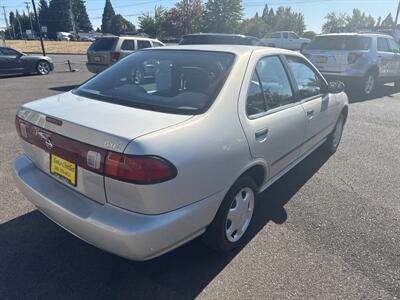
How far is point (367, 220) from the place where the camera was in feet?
10.6

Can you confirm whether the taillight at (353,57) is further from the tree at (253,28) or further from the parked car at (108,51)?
the tree at (253,28)

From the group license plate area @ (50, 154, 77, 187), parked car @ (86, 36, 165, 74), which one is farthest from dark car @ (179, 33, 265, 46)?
license plate area @ (50, 154, 77, 187)

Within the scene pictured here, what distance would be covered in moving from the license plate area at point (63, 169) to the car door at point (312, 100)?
2.37 metres

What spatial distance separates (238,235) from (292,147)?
110 centimetres

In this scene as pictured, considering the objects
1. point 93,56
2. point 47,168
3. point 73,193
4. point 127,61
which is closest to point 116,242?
point 73,193

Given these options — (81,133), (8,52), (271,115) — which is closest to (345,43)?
(271,115)

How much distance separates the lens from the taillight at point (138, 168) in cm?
180

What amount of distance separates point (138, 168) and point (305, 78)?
2.66 m

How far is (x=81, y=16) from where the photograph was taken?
3871 inches

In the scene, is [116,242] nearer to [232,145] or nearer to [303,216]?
[232,145]

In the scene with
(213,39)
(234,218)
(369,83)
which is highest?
(213,39)

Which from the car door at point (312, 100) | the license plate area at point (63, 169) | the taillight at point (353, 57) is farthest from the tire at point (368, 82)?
the license plate area at point (63, 169)

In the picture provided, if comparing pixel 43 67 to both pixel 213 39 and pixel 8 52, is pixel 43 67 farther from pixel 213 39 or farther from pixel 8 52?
pixel 213 39

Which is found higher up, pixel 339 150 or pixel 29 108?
pixel 29 108
